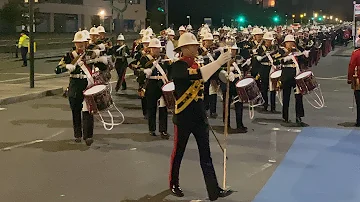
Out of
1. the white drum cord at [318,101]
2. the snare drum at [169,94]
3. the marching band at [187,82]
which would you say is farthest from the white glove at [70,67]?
the white drum cord at [318,101]

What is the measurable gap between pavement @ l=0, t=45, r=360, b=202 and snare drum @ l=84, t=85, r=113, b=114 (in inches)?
29.7

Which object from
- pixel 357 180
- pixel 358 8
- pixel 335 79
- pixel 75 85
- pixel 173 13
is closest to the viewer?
pixel 357 180

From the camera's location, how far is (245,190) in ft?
24.2

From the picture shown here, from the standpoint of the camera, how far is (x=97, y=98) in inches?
380

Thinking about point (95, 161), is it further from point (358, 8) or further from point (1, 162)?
point (358, 8)

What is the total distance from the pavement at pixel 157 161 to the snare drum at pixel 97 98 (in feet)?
2.47

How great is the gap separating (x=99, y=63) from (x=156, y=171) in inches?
106

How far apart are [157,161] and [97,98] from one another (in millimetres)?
1604

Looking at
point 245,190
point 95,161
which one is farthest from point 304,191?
point 95,161

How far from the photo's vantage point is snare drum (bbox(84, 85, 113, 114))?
962 centimetres

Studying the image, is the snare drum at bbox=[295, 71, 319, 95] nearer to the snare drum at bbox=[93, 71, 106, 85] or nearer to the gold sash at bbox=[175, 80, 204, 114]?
the snare drum at bbox=[93, 71, 106, 85]

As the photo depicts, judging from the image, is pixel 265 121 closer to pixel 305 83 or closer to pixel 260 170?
pixel 305 83

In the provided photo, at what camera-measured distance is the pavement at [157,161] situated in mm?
7250

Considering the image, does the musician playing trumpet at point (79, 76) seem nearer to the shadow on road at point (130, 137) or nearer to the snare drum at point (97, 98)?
the snare drum at point (97, 98)
